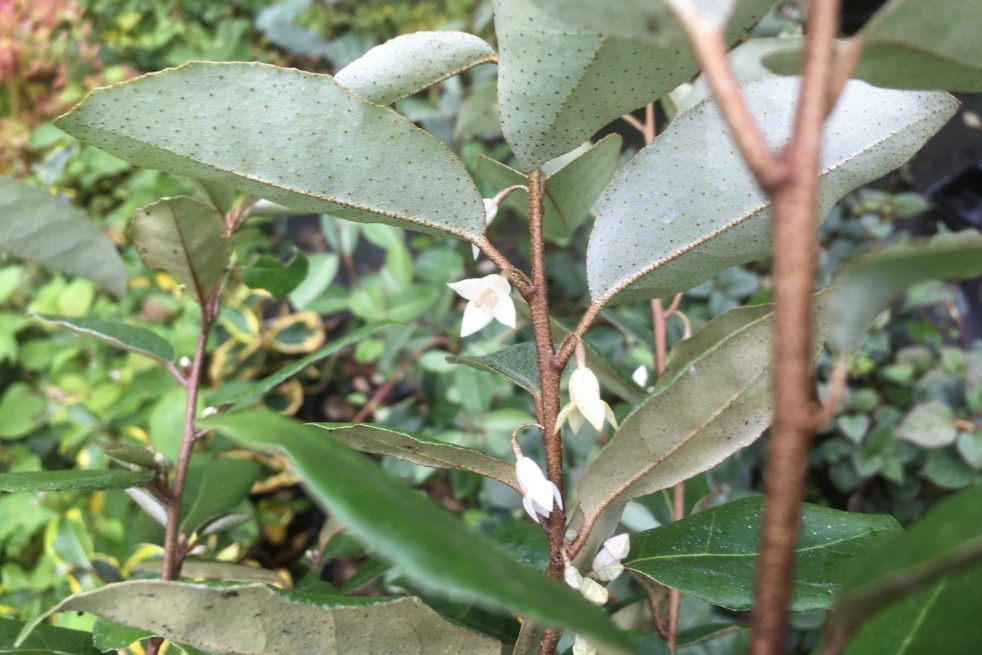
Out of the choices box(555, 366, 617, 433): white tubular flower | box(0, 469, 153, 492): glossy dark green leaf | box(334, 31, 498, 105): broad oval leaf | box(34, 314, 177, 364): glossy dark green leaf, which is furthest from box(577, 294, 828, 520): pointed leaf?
box(34, 314, 177, 364): glossy dark green leaf

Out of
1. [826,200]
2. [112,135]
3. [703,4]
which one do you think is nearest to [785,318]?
[703,4]

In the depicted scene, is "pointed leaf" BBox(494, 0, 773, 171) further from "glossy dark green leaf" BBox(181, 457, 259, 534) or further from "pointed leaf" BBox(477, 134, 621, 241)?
"glossy dark green leaf" BBox(181, 457, 259, 534)

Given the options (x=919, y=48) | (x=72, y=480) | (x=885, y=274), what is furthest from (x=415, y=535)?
(x=72, y=480)

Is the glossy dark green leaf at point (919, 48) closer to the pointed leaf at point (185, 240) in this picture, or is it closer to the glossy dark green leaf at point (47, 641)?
the pointed leaf at point (185, 240)

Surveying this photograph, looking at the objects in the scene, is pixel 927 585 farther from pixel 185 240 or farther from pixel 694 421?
pixel 185 240

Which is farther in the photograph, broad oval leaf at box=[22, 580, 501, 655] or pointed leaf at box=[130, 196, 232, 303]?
pointed leaf at box=[130, 196, 232, 303]

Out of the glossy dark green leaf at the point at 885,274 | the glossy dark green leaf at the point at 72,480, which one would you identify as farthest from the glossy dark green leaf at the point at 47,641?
the glossy dark green leaf at the point at 885,274
